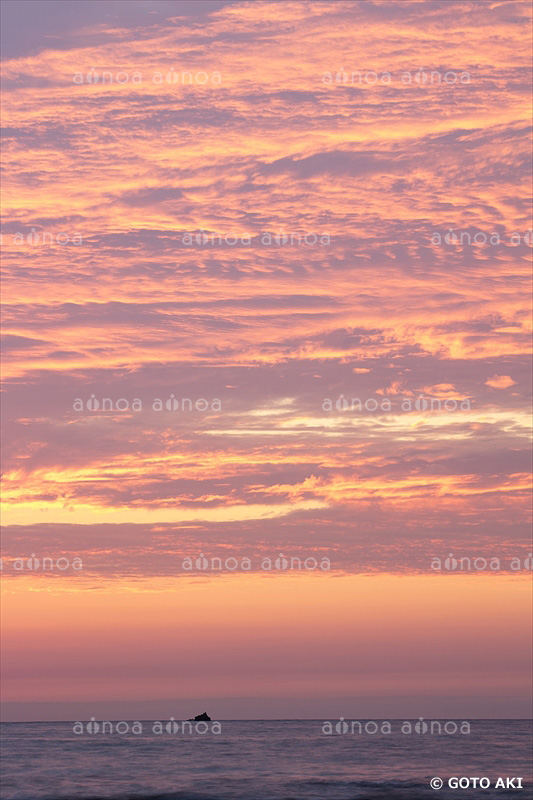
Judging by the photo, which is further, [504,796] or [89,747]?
[89,747]

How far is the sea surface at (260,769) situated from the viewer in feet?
195

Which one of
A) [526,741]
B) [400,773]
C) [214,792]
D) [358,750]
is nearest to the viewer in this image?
[214,792]

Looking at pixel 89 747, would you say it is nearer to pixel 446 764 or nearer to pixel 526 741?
pixel 446 764

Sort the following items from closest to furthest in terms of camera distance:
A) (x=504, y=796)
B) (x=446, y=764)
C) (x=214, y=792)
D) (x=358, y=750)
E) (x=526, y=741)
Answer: (x=504, y=796) < (x=214, y=792) < (x=446, y=764) < (x=358, y=750) < (x=526, y=741)

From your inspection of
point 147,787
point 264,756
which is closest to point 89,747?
point 264,756

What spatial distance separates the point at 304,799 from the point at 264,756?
114ft

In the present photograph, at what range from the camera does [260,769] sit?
248ft

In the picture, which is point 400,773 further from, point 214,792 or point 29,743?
point 29,743

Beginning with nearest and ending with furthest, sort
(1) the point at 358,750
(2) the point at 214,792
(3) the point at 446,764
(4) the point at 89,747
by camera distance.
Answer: (2) the point at 214,792 < (3) the point at 446,764 < (1) the point at 358,750 < (4) the point at 89,747

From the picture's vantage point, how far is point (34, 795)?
2293 inches

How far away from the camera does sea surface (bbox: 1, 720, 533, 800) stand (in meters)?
59.3

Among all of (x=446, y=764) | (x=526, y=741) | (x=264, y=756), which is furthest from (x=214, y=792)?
(x=526, y=741)

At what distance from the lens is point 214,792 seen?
2371 inches

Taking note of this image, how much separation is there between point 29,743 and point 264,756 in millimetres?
39694
